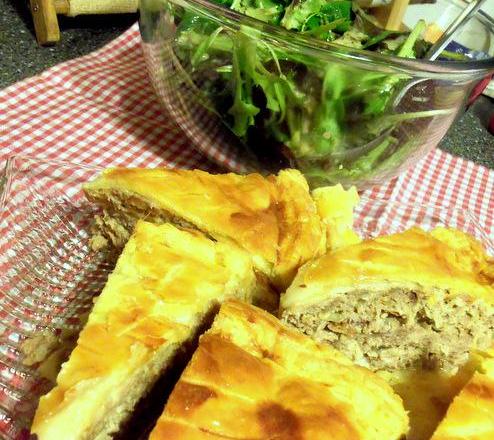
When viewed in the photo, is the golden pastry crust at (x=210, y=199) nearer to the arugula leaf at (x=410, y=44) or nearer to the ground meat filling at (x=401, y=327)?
the ground meat filling at (x=401, y=327)

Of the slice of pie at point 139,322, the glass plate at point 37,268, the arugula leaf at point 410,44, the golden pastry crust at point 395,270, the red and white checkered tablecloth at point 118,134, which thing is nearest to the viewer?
the slice of pie at point 139,322

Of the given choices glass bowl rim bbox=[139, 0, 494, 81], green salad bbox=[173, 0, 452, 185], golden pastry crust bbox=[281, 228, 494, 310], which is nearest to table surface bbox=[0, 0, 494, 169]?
green salad bbox=[173, 0, 452, 185]

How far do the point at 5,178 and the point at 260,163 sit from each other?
85cm

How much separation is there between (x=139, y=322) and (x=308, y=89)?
3.06ft

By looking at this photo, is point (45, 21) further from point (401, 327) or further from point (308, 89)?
Answer: point (401, 327)

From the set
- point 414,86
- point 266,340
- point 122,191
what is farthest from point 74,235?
point 414,86

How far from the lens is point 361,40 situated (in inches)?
86.7

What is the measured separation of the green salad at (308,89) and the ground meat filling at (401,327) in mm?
586

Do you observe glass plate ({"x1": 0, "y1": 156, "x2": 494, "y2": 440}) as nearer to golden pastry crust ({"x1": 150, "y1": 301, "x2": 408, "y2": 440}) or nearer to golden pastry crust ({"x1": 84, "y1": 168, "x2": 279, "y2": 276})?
golden pastry crust ({"x1": 84, "y1": 168, "x2": 279, "y2": 276})

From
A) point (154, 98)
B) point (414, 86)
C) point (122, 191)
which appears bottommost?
point (154, 98)

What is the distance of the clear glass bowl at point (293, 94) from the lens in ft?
6.05

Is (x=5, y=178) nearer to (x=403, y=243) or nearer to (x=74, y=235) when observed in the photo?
(x=74, y=235)

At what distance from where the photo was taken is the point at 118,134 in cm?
259

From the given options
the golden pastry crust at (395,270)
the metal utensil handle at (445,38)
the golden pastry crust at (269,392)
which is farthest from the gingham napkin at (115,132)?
the golden pastry crust at (269,392)
